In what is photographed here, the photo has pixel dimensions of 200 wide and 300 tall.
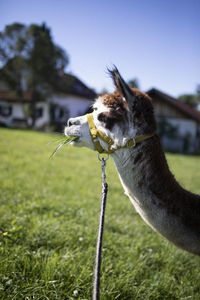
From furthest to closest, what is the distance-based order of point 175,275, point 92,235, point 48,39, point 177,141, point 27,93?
point 27,93 < point 48,39 < point 177,141 < point 92,235 < point 175,275

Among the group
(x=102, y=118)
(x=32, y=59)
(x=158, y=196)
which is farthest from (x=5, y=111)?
(x=158, y=196)

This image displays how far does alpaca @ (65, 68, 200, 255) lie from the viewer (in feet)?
5.74

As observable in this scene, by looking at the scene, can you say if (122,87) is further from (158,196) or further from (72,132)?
(158,196)

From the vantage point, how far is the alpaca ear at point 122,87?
157cm

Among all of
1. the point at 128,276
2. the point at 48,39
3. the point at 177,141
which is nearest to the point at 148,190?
the point at 128,276

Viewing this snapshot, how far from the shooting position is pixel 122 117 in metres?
1.82

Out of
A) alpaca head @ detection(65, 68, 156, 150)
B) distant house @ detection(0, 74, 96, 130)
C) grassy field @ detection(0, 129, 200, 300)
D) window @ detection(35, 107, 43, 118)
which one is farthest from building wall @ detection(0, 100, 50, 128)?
alpaca head @ detection(65, 68, 156, 150)

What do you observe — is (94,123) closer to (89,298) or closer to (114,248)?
(89,298)

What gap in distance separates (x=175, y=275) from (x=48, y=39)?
2809 centimetres

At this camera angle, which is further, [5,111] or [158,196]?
[5,111]

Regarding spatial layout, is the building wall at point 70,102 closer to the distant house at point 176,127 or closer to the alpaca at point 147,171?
the distant house at point 176,127

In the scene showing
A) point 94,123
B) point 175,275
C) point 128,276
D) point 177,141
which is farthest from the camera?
point 177,141

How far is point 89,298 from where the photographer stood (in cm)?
183

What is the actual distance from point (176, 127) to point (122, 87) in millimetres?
20412
